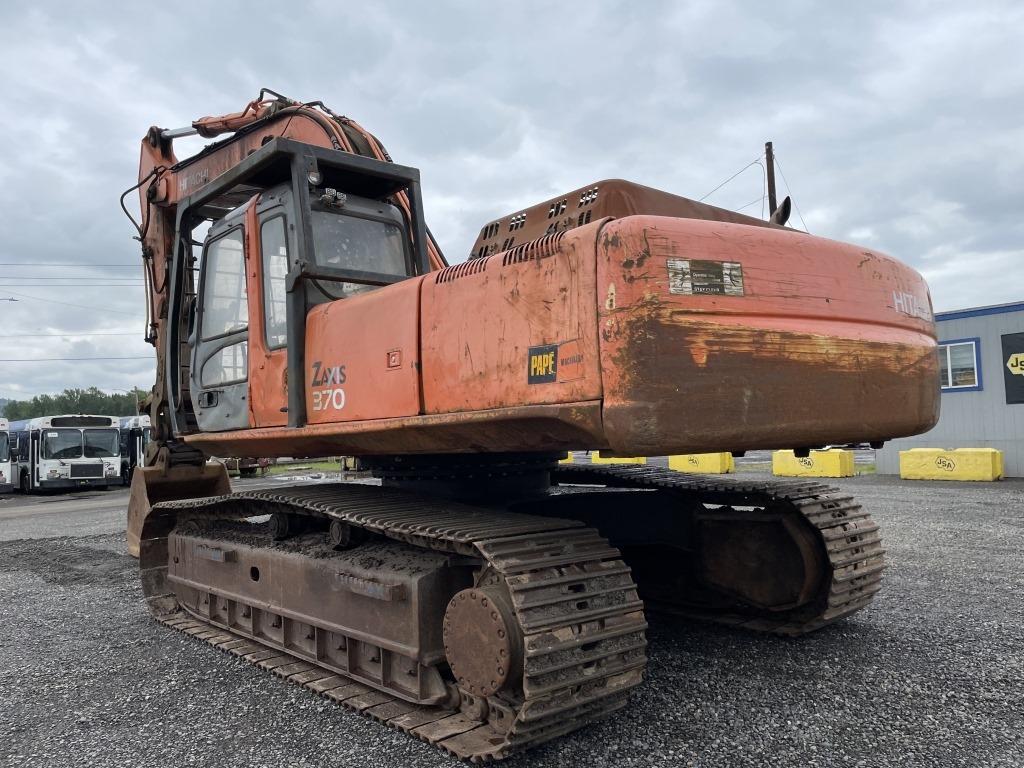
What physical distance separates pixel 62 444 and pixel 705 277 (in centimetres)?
2664

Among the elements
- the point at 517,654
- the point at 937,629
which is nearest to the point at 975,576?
the point at 937,629

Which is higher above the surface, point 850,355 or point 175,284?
point 175,284

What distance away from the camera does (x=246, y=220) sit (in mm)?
4781

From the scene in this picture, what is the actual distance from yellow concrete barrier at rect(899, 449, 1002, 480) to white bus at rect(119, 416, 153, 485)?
22608 mm

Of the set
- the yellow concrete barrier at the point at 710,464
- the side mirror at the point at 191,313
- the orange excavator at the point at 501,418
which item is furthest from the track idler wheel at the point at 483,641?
the yellow concrete barrier at the point at 710,464

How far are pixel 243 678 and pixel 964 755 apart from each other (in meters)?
3.60

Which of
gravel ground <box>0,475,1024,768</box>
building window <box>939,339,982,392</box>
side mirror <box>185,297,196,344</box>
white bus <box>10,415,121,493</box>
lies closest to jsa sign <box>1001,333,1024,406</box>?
building window <box>939,339,982,392</box>

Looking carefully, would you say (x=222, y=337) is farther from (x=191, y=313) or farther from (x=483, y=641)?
(x=483, y=641)

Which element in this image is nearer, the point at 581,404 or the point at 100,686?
the point at 581,404

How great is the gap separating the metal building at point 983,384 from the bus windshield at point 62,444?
23265mm

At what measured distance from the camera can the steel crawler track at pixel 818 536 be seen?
15.6 ft

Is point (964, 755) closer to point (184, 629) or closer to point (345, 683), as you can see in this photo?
point (345, 683)

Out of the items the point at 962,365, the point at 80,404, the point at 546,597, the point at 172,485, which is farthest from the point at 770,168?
the point at 80,404

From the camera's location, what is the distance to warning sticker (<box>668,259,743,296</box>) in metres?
2.92
